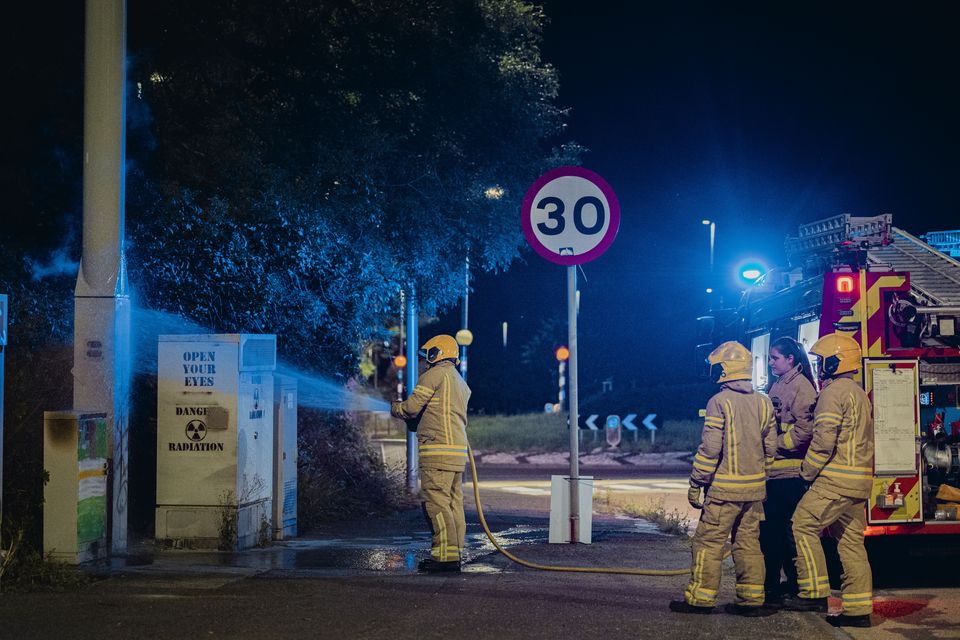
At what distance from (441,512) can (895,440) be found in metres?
3.45

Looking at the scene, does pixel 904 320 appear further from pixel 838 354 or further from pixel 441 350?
pixel 441 350

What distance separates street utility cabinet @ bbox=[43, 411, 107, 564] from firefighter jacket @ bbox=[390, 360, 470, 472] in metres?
2.28

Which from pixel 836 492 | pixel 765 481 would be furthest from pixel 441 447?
pixel 836 492

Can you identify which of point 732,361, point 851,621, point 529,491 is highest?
point 732,361

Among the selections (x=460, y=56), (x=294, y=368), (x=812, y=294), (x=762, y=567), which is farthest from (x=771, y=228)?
(x=762, y=567)

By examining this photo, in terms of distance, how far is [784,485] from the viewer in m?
7.92

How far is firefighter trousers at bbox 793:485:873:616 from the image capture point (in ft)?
23.8

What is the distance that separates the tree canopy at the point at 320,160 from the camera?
12.2m

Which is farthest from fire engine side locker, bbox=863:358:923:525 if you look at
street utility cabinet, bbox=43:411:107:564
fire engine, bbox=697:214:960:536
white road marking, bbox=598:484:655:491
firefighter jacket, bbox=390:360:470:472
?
white road marking, bbox=598:484:655:491

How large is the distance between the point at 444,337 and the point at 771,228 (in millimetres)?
25306

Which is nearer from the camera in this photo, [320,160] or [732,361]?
[732,361]

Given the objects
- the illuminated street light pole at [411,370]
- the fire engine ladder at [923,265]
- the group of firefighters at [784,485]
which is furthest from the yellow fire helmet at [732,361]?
the illuminated street light pole at [411,370]

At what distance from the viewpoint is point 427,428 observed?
846 cm

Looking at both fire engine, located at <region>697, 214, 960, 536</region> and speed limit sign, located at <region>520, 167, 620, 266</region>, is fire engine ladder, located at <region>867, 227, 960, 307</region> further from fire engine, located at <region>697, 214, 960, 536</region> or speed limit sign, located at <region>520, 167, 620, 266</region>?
speed limit sign, located at <region>520, 167, 620, 266</region>
